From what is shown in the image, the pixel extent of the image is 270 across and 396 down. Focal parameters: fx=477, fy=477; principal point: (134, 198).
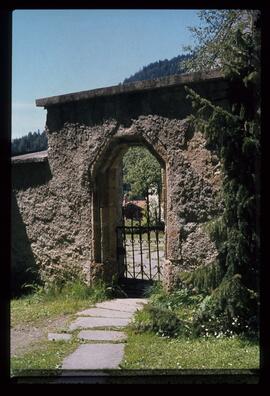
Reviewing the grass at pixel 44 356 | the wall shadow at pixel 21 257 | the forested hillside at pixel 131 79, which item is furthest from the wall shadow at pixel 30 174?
the forested hillside at pixel 131 79

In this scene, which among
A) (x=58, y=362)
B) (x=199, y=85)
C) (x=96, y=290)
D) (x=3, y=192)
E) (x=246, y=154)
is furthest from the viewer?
(x=96, y=290)

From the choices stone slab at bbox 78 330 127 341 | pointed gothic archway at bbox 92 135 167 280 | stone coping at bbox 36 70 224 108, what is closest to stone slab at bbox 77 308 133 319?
stone slab at bbox 78 330 127 341

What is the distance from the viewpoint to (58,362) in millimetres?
4824

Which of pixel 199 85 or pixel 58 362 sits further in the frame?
pixel 199 85

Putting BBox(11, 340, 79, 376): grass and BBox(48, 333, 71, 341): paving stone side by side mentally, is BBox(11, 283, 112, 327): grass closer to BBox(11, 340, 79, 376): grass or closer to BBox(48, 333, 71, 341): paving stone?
BBox(48, 333, 71, 341): paving stone

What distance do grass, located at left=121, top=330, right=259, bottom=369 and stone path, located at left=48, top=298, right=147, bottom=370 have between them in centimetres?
17

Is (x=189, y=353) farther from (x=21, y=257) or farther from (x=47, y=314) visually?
(x=21, y=257)

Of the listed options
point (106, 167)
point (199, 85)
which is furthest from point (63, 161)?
point (199, 85)

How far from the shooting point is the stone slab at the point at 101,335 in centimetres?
563

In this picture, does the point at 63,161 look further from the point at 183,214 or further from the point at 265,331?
the point at 265,331

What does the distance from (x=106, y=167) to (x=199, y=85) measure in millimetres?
2206

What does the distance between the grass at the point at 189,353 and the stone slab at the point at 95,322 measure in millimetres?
682

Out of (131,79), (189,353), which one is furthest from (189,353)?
(131,79)
